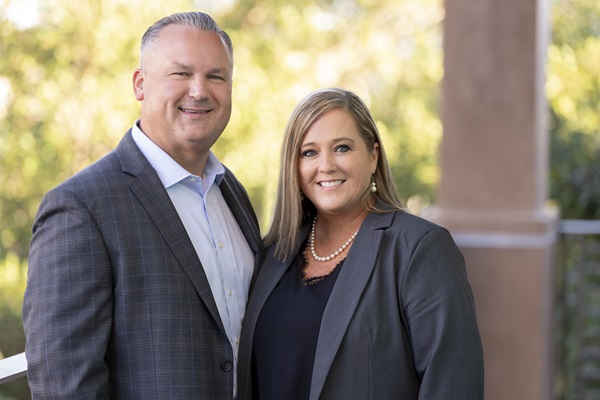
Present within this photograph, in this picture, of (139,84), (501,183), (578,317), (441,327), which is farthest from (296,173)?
(578,317)

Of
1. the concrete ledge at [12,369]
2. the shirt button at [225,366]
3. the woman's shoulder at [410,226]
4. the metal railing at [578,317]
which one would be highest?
the woman's shoulder at [410,226]

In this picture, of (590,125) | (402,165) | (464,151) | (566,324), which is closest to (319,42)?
(402,165)

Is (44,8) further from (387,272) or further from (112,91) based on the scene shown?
(387,272)

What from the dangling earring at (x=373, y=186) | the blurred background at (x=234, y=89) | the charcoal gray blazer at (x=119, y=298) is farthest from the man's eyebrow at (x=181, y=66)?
the blurred background at (x=234, y=89)

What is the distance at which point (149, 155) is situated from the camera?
88.0 inches

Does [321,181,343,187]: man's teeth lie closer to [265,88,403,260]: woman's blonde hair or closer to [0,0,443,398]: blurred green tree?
[265,88,403,260]: woman's blonde hair

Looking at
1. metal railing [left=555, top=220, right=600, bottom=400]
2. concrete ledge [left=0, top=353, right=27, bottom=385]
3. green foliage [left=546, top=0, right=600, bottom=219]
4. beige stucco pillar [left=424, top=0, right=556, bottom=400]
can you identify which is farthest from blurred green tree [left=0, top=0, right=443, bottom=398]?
concrete ledge [left=0, top=353, right=27, bottom=385]

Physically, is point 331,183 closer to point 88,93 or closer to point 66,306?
point 66,306

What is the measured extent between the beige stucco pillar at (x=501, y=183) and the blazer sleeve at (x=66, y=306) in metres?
2.99

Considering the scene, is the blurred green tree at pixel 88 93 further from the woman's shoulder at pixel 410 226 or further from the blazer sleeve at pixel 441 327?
the blazer sleeve at pixel 441 327

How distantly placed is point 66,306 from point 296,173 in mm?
781

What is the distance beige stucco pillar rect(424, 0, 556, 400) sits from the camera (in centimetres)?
463

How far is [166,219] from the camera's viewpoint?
2.13m

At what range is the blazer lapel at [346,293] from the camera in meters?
2.19
